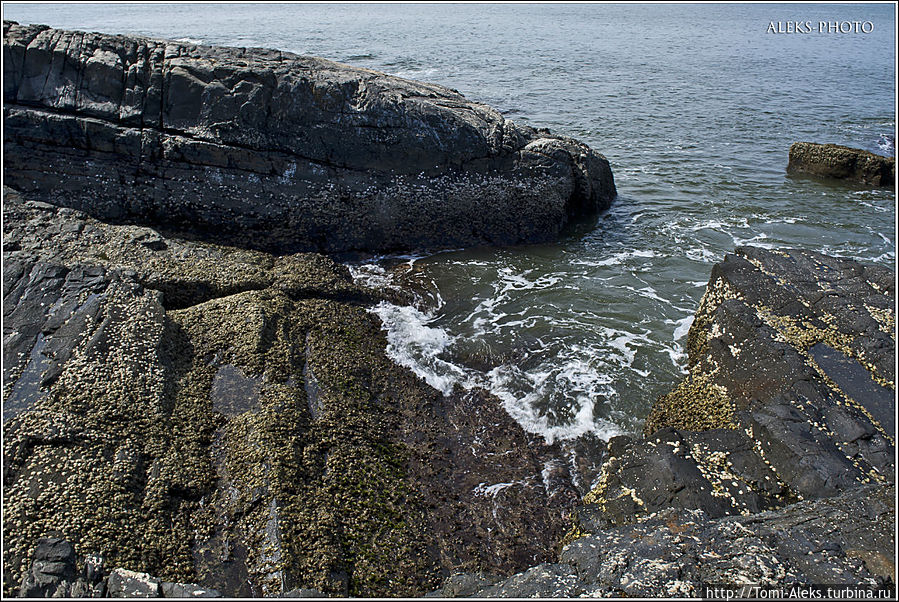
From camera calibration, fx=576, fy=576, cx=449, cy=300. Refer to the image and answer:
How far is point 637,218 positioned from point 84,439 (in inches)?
513

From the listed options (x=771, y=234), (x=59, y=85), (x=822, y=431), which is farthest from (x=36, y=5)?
(x=822, y=431)

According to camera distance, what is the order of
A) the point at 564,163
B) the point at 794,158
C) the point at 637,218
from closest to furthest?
the point at 564,163 < the point at 637,218 < the point at 794,158

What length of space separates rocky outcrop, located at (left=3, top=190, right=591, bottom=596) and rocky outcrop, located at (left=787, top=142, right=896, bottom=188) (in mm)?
15305

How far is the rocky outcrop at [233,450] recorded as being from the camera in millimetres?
5465

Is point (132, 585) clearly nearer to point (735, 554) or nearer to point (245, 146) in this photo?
point (735, 554)

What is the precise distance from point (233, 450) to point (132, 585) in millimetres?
1838

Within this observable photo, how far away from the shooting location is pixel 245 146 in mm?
11727

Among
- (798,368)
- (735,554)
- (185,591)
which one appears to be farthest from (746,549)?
(185,591)

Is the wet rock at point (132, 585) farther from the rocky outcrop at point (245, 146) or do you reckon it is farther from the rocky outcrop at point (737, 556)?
the rocky outcrop at point (245, 146)

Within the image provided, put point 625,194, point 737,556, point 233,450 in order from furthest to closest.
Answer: point 625,194, point 233,450, point 737,556

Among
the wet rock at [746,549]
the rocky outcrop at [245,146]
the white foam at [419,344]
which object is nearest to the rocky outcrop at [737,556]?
the wet rock at [746,549]

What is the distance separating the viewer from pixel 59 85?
1141 cm

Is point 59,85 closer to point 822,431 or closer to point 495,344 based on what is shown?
point 495,344

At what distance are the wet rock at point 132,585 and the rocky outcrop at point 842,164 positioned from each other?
19.9 m
